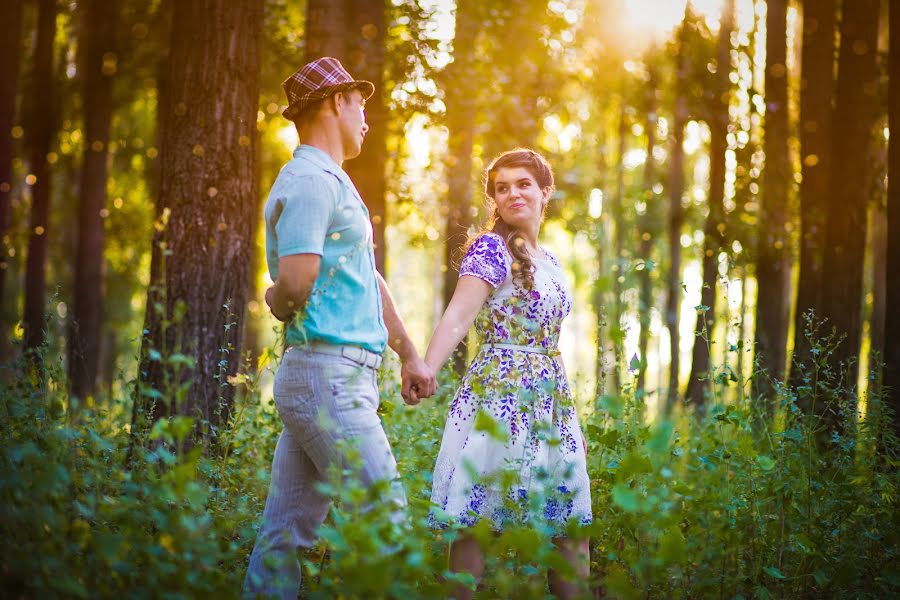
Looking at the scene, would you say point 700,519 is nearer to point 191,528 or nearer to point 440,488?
point 440,488

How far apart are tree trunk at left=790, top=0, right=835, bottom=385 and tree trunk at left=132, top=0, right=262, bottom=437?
5.03 meters

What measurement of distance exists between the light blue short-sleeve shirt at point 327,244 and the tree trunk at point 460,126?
763cm

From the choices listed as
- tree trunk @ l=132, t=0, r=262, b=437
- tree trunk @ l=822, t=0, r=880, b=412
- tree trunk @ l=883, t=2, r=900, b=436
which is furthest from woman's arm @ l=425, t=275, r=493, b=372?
tree trunk @ l=822, t=0, r=880, b=412

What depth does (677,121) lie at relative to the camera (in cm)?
1828

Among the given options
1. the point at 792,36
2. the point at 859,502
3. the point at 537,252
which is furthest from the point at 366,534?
the point at 792,36

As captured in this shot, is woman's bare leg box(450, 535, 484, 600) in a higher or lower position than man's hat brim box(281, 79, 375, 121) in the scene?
lower

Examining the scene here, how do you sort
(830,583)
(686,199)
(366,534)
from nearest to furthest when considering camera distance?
(366,534) → (830,583) → (686,199)

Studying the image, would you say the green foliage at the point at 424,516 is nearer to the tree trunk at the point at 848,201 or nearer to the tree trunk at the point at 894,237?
the tree trunk at the point at 894,237

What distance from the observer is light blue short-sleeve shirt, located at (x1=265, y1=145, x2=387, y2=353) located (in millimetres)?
3346

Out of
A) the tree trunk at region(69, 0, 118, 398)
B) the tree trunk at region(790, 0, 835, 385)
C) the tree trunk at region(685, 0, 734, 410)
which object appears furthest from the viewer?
the tree trunk at region(69, 0, 118, 398)

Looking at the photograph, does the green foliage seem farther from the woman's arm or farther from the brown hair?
the brown hair

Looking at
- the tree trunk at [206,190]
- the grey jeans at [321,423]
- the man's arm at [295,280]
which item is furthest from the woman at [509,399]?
the tree trunk at [206,190]

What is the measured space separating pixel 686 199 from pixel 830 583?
24.9 meters

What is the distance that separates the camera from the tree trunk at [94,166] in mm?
14477
